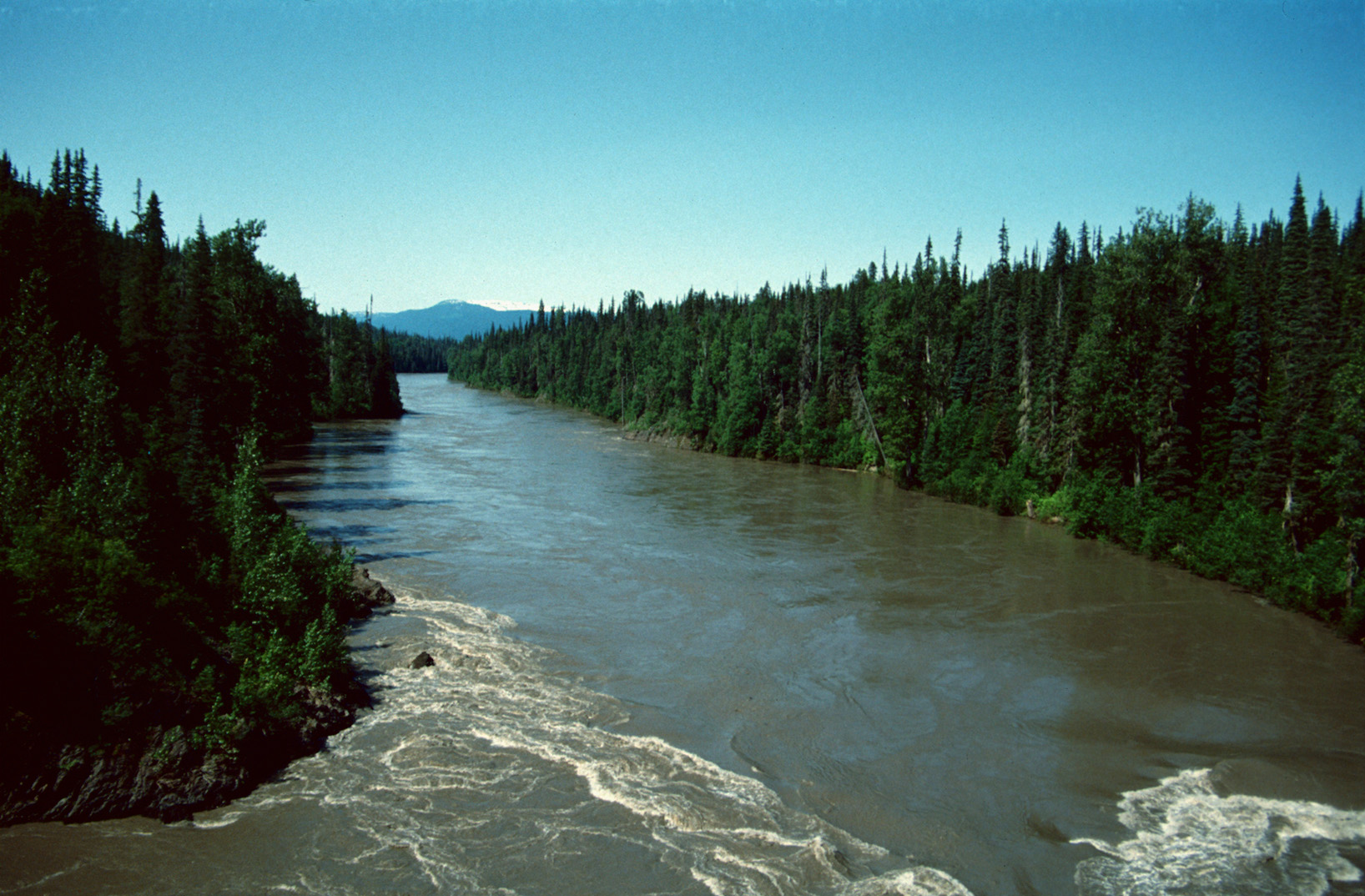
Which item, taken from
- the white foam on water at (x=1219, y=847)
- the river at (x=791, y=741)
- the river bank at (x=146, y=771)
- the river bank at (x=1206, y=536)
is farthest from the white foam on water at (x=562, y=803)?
the river bank at (x=1206, y=536)

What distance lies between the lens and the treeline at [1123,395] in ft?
91.7

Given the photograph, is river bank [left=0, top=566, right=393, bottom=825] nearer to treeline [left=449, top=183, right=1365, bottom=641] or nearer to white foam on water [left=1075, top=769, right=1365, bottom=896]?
white foam on water [left=1075, top=769, right=1365, bottom=896]

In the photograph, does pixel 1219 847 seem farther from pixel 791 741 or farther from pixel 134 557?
pixel 134 557

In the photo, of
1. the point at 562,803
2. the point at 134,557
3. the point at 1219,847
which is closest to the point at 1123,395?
the point at 1219,847

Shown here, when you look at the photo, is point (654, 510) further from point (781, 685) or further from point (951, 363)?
point (951, 363)

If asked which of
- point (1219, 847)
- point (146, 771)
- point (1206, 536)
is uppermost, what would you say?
point (1206, 536)

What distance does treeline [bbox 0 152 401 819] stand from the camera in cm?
1291

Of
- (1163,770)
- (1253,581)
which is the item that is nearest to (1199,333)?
(1253,581)

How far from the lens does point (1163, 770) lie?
51.5 ft

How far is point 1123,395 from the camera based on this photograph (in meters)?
37.1

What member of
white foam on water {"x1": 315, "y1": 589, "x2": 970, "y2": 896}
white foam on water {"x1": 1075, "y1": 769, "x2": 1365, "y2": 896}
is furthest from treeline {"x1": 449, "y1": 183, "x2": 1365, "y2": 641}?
white foam on water {"x1": 315, "y1": 589, "x2": 970, "y2": 896}

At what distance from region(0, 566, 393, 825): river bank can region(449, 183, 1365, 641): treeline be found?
27.7 metres

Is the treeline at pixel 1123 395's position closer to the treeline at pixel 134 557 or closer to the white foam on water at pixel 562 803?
the white foam on water at pixel 562 803

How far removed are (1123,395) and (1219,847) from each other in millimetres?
27939
